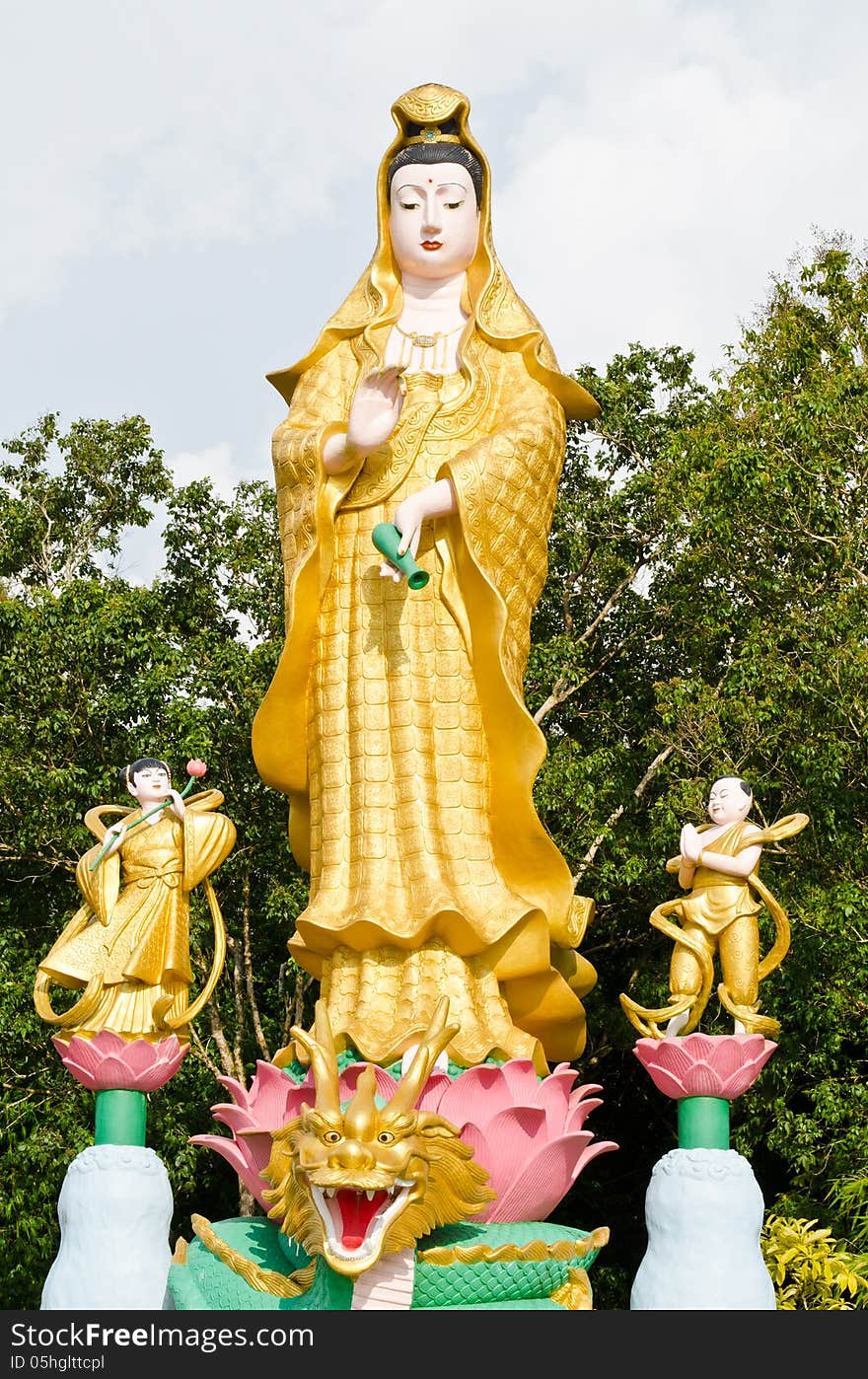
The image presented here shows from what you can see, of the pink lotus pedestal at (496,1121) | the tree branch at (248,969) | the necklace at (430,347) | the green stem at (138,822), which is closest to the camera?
the pink lotus pedestal at (496,1121)

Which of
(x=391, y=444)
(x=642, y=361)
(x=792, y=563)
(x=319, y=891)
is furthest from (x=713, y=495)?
(x=319, y=891)

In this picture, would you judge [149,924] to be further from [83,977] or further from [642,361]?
[642,361]

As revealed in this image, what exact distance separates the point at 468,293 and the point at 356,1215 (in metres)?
4.02

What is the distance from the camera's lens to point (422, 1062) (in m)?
5.33

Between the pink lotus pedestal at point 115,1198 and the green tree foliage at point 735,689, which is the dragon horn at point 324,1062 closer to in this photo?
the pink lotus pedestal at point 115,1198

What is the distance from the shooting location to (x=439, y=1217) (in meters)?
5.31

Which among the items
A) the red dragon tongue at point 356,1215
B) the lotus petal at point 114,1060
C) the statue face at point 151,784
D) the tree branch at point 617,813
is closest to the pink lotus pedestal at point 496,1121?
the lotus petal at point 114,1060

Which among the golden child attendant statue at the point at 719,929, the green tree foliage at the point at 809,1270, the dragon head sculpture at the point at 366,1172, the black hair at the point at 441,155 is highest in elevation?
the black hair at the point at 441,155

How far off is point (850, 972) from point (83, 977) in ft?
14.2

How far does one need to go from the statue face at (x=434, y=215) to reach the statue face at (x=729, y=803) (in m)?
2.53

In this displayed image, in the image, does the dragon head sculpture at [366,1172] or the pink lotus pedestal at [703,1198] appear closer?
the dragon head sculpture at [366,1172]

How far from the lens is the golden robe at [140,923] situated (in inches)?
245

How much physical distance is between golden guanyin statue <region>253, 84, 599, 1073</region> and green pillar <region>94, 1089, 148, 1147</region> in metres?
0.76

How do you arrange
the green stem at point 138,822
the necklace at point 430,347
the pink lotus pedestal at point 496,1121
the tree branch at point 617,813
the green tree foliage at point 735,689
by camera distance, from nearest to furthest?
1. the pink lotus pedestal at point 496,1121
2. the green stem at point 138,822
3. the necklace at point 430,347
4. the green tree foliage at point 735,689
5. the tree branch at point 617,813
